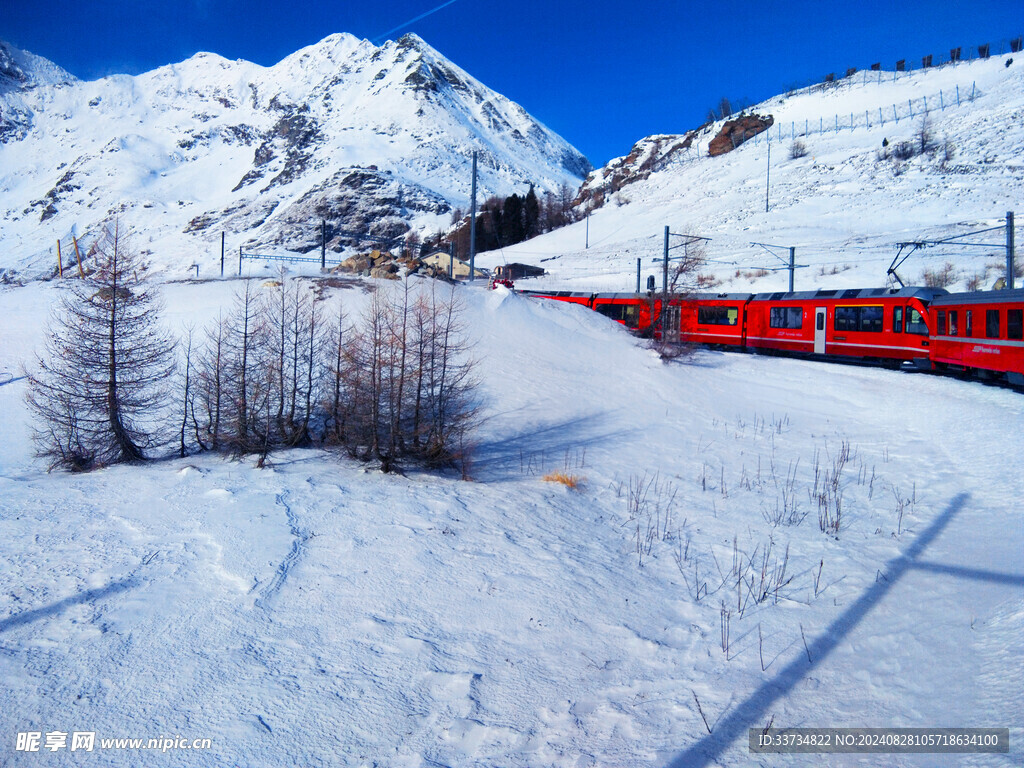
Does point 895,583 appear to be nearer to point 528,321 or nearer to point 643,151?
point 528,321

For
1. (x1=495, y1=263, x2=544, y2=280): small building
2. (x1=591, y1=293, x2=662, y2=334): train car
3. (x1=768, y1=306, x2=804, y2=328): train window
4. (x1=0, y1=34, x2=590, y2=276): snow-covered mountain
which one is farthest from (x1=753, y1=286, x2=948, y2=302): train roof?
(x1=0, y1=34, x2=590, y2=276): snow-covered mountain

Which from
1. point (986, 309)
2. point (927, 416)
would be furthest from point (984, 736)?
point (986, 309)

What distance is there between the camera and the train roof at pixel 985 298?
15.1 metres

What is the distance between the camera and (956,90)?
75.9 metres

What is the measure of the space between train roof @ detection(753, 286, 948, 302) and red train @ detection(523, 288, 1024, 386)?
0.11ft

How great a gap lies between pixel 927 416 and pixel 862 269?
104 ft

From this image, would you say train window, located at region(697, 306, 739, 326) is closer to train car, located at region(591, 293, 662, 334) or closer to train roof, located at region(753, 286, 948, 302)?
train roof, located at region(753, 286, 948, 302)

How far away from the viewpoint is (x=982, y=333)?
54.2 feet

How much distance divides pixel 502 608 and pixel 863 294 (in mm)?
21076

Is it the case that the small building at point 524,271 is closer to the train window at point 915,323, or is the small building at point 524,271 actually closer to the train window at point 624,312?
the train window at point 624,312

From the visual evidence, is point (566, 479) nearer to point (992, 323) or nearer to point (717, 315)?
point (992, 323)

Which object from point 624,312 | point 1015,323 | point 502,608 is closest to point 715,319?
point 624,312

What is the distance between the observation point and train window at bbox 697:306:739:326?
1057 inches

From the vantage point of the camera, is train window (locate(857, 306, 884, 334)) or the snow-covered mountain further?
the snow-covered mountain
